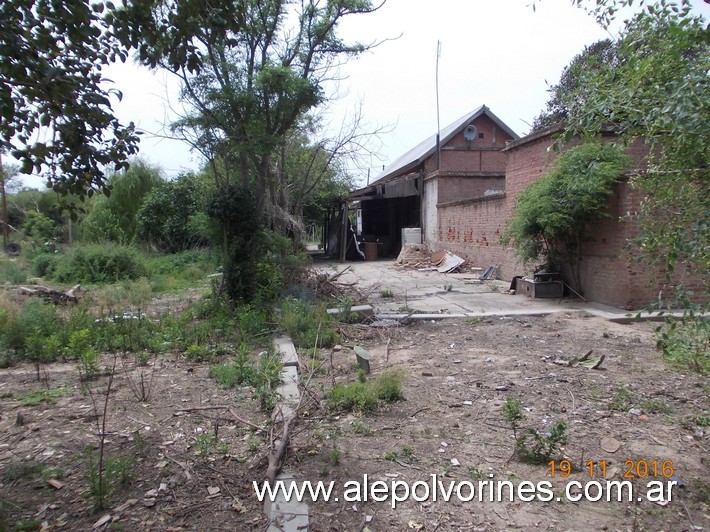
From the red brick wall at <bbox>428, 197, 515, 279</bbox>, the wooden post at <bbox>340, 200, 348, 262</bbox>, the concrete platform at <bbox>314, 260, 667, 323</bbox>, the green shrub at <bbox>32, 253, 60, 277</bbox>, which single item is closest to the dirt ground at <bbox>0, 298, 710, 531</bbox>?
the concrete platform at <bbox>314, 260, 667, 323</bbox>

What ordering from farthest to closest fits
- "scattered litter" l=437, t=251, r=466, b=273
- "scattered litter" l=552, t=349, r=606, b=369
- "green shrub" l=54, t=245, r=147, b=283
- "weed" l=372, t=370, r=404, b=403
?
"scattered litter" l=437, t=251, r=466, b=273 → "green shrub" l=54, t=245, r=147, b=283 → "scattered litter" l=552, t=349, r=606, b=369 → "weed" l=372, t=370, r=404, b=403

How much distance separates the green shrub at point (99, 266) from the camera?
48.2ft

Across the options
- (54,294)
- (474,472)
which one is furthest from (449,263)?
(474,472)

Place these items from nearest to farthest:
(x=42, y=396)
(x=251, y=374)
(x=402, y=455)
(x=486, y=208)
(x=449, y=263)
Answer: (x=402, y=455) < (x=42, y=396) < (x=251, y=374) < (x=486, y=208) < (x=449, y=263)

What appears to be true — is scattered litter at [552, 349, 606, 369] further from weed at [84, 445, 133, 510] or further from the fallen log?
the fallen log

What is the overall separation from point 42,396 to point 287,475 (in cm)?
318

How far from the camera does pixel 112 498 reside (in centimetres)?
301

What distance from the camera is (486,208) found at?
1574 centimetres

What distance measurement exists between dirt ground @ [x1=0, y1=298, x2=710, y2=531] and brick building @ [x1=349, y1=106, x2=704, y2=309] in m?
1.29

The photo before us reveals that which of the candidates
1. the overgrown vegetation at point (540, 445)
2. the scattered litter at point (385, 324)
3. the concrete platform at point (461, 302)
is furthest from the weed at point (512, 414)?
the scattered litter at point (385, 324)

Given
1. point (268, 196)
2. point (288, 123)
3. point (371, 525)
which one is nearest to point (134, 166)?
point (268, 196)

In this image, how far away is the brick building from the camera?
8.91 m

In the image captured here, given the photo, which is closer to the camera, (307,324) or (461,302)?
(307,324)

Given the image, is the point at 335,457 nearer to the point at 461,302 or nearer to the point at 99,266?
the point at 461,302
